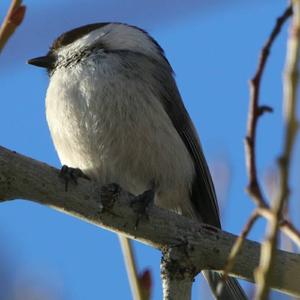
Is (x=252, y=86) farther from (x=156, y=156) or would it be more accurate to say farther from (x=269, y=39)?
(x=156, y=156)

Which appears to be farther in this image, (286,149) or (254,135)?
(254,135)

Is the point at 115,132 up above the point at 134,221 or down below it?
above

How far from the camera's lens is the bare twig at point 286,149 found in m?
0.92

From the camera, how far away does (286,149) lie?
0.91m

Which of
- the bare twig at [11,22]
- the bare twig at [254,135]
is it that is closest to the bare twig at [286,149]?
the bare twig at [254,135]

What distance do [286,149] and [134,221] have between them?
5.67 feet

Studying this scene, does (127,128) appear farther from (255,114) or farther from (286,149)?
(286,149)

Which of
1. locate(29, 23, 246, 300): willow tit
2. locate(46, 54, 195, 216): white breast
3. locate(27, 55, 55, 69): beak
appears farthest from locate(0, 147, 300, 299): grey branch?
locate(27, 55, 55, 69): beak

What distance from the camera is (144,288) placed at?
127 cm

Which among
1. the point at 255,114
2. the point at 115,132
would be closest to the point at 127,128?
the point at 115,132

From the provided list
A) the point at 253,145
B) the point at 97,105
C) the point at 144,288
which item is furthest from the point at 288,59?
the point at 97,105

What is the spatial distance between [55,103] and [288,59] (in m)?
2.66

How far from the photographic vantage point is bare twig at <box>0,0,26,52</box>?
1241 millimetres

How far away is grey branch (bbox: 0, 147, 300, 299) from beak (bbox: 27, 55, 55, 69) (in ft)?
5.21
